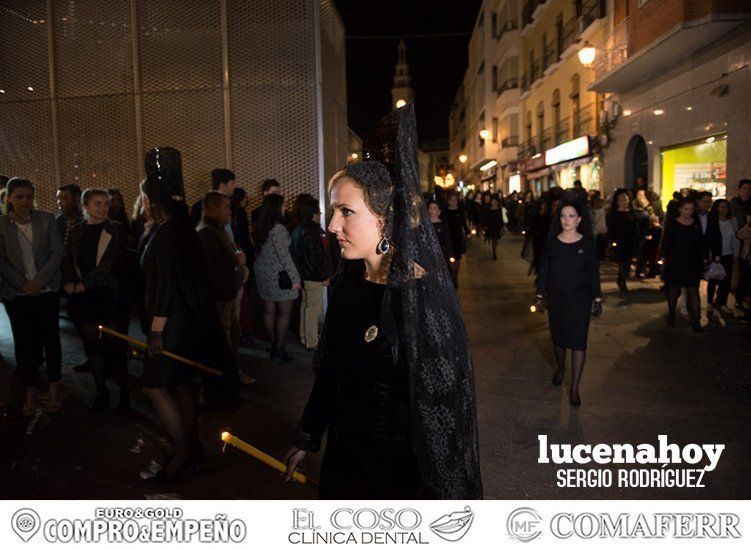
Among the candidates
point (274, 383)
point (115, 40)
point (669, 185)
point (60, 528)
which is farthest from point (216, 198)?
point (669, 185)

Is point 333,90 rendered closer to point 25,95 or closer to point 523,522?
point 25,95

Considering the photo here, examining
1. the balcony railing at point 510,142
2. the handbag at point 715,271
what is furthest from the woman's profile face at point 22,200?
the balcony railing at point 510,142

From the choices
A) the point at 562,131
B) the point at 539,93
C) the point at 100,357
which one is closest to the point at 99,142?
the point at 100,357

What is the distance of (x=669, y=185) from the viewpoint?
14.8 meters

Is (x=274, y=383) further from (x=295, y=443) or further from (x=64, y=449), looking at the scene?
(x=295, y=443)

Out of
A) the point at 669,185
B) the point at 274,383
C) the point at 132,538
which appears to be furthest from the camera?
the point at 669,185

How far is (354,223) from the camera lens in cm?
213

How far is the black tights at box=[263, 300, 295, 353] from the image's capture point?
259 inches

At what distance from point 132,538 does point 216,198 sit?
10.2 ft

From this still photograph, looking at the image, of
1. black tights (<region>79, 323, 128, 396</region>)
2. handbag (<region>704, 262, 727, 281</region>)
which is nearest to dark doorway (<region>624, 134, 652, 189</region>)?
handbag (<region>704, 262, 727, 281</region>)

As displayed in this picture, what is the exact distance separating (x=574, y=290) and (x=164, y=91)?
602 centimetres

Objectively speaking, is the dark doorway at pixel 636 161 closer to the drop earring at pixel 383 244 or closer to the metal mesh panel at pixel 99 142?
the metal mesh panel at pixel 99 142

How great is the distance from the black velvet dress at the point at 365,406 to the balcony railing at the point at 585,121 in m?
20.4

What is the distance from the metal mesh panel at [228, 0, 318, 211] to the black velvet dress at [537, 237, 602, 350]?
3.79 metres
